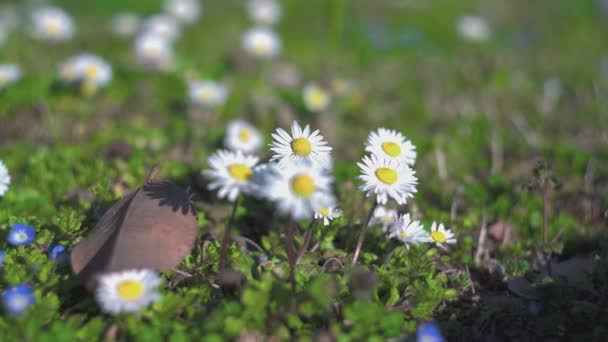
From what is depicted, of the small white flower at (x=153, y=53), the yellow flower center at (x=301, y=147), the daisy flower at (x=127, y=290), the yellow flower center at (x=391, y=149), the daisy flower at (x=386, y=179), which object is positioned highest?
the small white flower at (x=153, y=53)

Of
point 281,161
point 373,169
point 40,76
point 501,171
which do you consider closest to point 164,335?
point 281,161

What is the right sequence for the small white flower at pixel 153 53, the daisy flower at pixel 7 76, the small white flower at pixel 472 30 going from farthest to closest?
the small white flower at pixel 472 30 → the small white flower at pixel 153 53 → the daisy flower at pixel 7 76

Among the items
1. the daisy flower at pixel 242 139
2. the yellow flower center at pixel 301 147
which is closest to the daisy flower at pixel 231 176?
the yellow flower center at pixel 301 147

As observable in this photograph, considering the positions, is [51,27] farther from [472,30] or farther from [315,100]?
[472,30]

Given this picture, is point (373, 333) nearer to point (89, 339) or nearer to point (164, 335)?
point (164, 335)

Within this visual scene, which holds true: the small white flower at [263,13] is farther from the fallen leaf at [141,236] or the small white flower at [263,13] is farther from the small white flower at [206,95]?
the fallen leaf at [141,236]

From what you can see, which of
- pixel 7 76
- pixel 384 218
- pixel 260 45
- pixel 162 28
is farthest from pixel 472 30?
pixel 7 76
